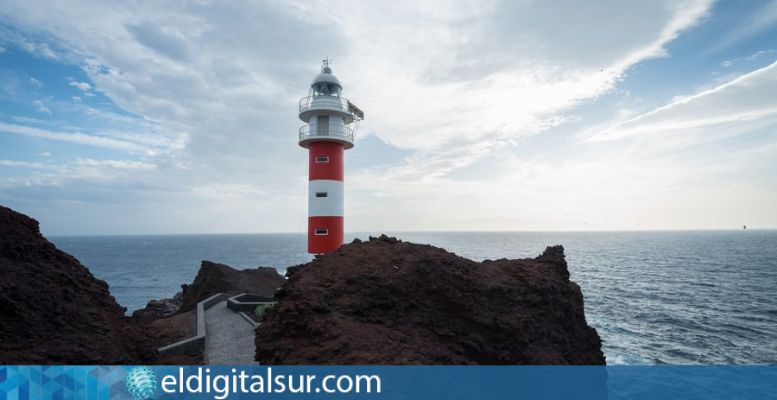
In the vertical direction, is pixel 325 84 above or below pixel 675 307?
above

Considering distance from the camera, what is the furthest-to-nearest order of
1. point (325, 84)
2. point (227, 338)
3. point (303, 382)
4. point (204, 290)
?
point (204, 290) → point (325, 84) → point (227, 338) → point (303, 382)

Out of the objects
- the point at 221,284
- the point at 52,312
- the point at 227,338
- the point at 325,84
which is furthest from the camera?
the point at 221,284

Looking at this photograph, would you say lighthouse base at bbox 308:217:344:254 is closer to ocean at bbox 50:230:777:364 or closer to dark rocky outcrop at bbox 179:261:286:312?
dark rocky outcrop at bbox 179:261:286:312

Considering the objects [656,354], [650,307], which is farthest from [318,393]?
[650,307]

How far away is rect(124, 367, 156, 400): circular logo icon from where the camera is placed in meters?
8.52

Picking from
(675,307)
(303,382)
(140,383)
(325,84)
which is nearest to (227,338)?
(140,383)

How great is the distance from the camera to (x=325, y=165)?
21.4 m

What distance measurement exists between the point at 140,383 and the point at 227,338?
6.35 metres

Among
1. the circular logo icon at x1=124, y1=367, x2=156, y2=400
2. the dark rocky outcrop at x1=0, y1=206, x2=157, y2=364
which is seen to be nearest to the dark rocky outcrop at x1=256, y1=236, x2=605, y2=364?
the circular logo icon at x1=124, y1=367, x2=156, y2=400

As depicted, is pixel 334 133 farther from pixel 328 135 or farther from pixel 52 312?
pixel 52 312

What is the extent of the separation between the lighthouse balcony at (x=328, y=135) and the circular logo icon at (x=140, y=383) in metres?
14.2

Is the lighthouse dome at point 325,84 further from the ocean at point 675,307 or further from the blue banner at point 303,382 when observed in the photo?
the ocean at point 675,307

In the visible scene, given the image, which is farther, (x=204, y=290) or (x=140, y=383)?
(x=204, y=290)

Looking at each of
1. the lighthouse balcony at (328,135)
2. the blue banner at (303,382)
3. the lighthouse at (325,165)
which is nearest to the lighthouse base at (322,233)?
the lighthouse at (325,165)
